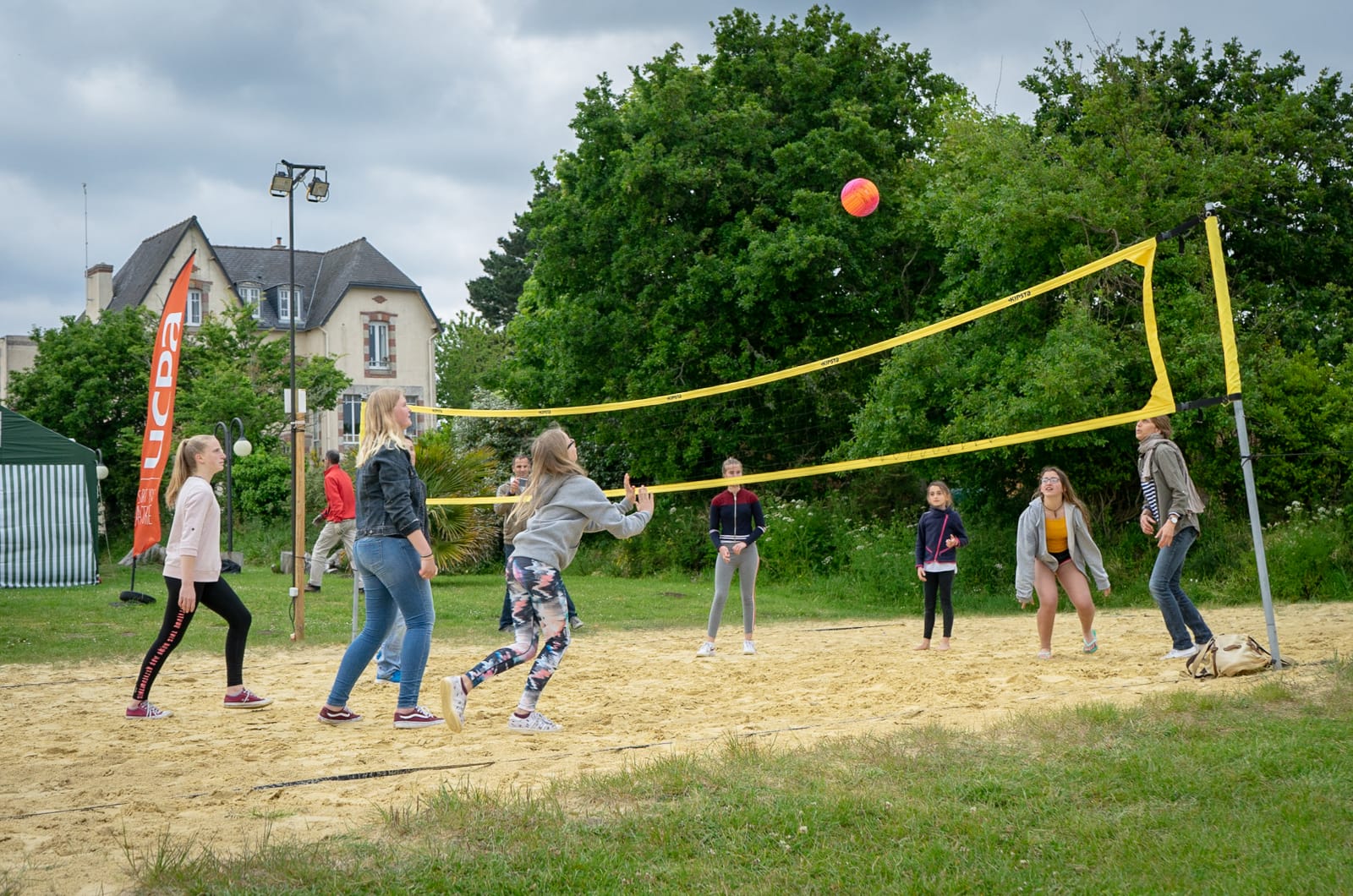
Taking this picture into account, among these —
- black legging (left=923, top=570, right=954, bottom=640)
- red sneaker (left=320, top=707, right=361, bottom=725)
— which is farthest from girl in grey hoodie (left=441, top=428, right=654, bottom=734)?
black legging (left=923, top=570, right=954, bottom=640)

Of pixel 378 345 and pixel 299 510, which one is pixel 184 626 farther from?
pixel 378 345

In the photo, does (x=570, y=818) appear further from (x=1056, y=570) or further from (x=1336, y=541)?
(x=1336, y=541)

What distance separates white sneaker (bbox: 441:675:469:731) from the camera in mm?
5711

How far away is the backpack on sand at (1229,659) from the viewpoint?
673cm

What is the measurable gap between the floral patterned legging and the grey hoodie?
6 cm

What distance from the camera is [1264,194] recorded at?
1712 centimetres

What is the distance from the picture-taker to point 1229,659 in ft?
22.1

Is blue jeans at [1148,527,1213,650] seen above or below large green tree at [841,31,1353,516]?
below

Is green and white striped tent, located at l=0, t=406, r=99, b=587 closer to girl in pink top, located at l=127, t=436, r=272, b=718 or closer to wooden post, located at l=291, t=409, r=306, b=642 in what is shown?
wooden post, located at l=291, t=409, r=306, b=642

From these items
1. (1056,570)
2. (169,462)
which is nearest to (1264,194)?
(1056,570)

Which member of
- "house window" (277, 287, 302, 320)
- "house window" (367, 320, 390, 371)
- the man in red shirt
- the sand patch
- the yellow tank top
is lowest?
the sand patch

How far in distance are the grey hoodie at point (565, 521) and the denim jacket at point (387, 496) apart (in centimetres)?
57

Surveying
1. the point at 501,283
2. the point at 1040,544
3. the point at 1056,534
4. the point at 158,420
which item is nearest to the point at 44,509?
the point at 158,420

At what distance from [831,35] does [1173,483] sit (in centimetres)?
1670
